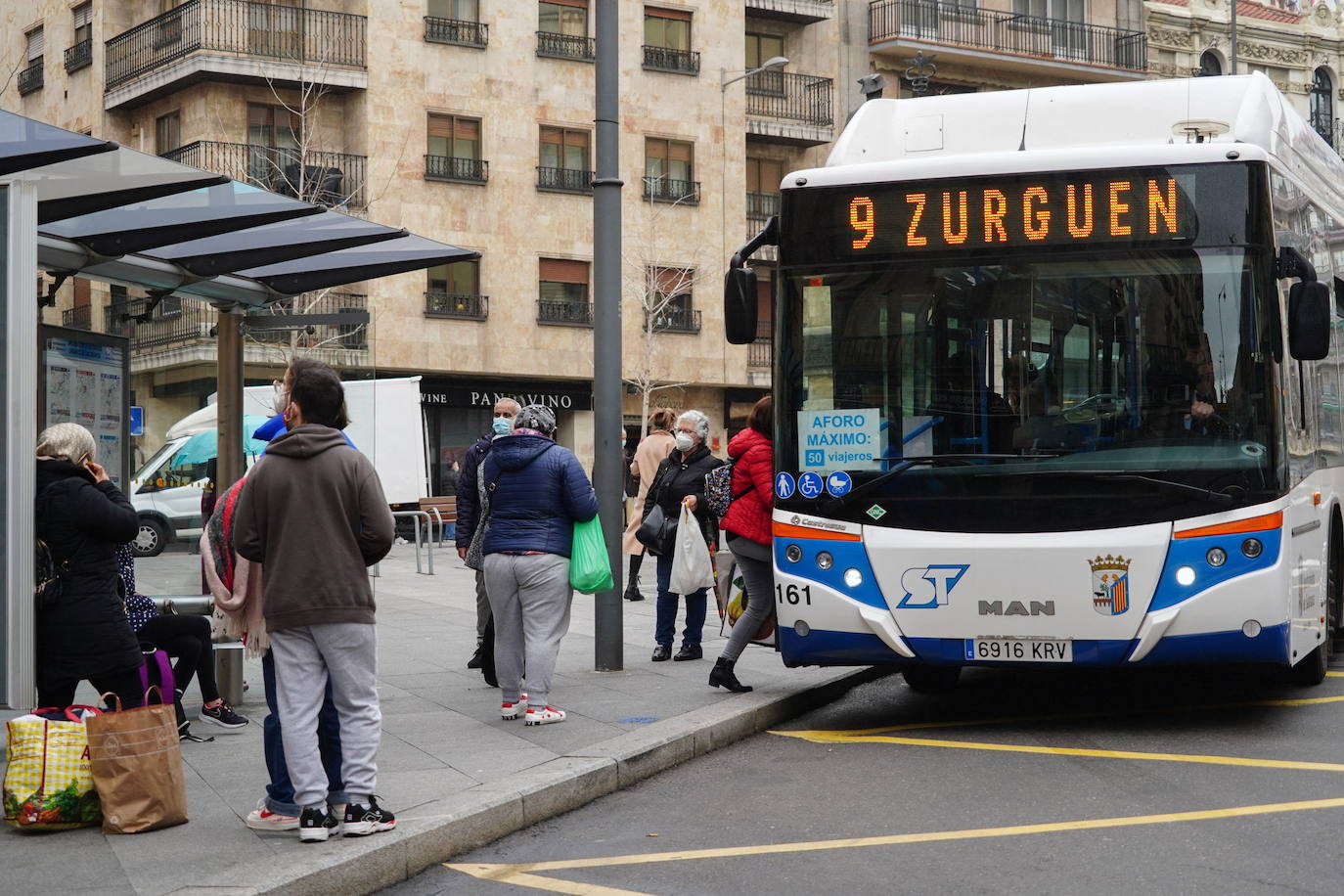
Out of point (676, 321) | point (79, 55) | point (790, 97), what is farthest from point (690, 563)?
point (790, 97)

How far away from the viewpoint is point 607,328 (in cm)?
1112

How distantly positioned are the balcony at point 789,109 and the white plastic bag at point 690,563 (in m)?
31.5

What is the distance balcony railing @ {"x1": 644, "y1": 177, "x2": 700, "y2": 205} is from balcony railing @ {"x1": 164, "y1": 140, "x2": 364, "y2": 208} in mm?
7099

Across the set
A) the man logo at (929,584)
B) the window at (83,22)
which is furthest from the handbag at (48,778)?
the window at (83,22)

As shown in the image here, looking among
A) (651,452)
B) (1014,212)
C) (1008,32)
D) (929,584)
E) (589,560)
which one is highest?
(1008,32)

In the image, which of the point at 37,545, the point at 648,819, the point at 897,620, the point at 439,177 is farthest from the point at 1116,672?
the point at 439,177

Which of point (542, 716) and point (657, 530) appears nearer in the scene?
point (542, 716)

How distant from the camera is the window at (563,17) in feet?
129

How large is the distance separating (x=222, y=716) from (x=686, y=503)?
4028 millimetres

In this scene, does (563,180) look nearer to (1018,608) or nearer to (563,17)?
(563,17)

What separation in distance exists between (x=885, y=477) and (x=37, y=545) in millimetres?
4184

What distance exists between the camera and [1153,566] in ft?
27.9

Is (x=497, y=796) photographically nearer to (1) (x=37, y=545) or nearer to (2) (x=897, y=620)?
(1) (x=37, y=545)

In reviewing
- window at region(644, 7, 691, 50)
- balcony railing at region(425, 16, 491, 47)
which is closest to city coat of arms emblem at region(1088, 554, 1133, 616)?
balcony railing at region(425, 16, 491, 47)
